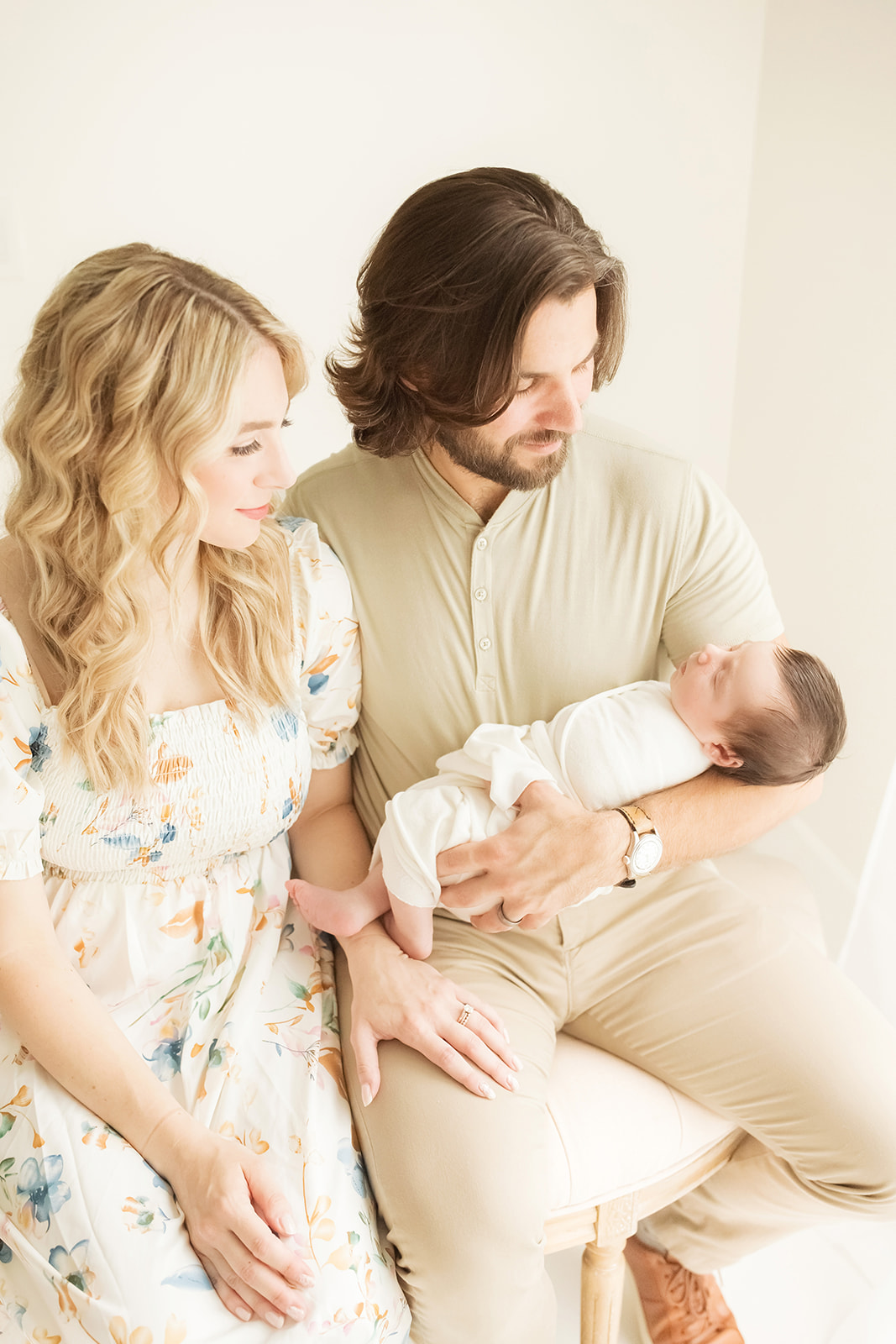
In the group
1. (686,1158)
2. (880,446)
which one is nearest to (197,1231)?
(686,1158)

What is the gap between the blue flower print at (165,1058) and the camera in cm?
124

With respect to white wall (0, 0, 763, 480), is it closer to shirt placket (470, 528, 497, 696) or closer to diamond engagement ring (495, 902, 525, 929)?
shirt placket (470, 528, 497, 696)

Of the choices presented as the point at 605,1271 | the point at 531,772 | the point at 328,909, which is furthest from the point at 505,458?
the point at 605,1271

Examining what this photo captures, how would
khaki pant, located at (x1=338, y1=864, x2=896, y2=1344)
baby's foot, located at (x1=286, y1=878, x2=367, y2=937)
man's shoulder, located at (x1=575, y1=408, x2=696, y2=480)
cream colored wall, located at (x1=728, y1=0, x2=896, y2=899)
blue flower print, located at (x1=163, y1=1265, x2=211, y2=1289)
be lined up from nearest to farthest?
blue flower print, located at (x1=163, y1=1265, x2=211, y2=1289), khaki pant, located at (x1=338, y1=864, x2=896, y2=1344), baby's foot, located at (x1=286, y1=878, x2=367, y2=937), man's shoulder, located at (x1=575, y1=408, x2=696, y2=480), cream colored wall, located at (x1=728, y1=0, x2=896, y2=899)

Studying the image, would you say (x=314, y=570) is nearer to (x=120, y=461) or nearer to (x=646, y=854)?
(x=120, y=461)

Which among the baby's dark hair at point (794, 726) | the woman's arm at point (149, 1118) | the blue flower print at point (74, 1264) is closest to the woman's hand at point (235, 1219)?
the woman's arm at point (149, 1118)

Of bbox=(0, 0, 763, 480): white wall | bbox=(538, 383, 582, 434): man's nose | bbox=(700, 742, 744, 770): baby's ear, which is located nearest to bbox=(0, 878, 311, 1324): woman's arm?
bbox=(700, 742, 744, 770): baby's ear

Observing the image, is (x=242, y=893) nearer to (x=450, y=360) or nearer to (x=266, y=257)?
(x=450, y=360)

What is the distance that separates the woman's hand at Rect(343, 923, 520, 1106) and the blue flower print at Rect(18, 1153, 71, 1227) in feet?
1.11

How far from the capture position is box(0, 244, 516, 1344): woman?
1.07m

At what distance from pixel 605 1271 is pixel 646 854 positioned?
549mm

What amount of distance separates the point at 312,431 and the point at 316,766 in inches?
→ 43.5

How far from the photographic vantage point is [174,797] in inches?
51.1

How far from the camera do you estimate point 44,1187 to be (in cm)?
110
